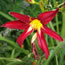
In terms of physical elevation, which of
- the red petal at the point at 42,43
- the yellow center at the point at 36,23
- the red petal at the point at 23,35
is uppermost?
the yellow center at the point at 36,23

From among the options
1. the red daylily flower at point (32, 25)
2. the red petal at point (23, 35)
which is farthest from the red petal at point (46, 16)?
the red petal at point (23, 35)

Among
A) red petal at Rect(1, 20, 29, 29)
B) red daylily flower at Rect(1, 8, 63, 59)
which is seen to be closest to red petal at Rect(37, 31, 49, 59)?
red daylily flower at Rect(1, 8, 63, 59)

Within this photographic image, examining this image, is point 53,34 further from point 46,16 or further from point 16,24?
point 16,24

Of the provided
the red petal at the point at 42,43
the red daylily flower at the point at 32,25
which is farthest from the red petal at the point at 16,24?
the red petal at the point at 42,43

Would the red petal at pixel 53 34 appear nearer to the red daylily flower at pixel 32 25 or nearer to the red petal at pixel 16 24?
the red daylily flower at pixel 32 25

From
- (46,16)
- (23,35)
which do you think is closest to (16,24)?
(23,35)

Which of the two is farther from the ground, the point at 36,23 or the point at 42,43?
the point at 36,23

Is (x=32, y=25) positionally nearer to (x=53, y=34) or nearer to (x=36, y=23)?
(x=36, y=23)

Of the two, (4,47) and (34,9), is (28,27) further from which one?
(34,9)

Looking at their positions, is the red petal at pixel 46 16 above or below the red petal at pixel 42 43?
above

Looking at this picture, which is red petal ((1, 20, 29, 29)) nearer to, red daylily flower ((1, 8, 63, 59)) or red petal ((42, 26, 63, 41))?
red daylily flower ((1, 8, 63, 59))

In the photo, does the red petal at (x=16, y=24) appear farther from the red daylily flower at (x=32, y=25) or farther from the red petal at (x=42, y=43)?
the red petal at (x=42, y=43)

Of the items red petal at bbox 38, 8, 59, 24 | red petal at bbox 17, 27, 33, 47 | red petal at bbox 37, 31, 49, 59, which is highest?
red petal at bbox 38, 8, 59, 24
